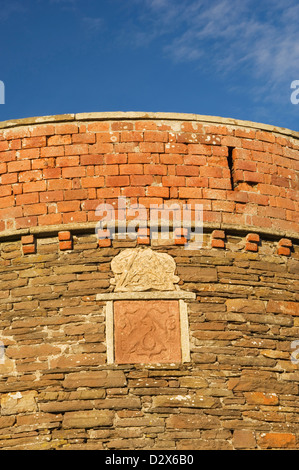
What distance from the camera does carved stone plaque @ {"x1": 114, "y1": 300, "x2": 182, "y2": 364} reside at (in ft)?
Answer: 22.5

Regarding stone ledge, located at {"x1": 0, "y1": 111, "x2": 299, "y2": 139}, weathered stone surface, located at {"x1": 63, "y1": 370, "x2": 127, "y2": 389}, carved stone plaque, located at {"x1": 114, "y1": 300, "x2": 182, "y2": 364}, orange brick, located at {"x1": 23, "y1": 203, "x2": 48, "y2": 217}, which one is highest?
stone ledge, located at {"x1": 0, "y1": 111, "x2": 299, "y2": 139}

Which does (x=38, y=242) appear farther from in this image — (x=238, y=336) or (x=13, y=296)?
(x=238, y=336)

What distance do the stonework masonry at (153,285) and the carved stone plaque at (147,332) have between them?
35 mm

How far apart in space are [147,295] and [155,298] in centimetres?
8

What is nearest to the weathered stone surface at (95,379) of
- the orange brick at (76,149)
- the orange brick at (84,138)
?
the orange brick at (76,149)

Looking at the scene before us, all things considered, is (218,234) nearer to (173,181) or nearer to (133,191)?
(173,181)

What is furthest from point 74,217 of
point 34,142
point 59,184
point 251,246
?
point 251,246

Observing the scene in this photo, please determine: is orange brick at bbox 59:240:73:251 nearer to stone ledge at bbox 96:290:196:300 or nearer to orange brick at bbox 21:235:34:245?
orange brick at bbox 21:235:34:245

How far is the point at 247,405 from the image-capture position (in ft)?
22.3

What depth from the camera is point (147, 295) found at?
23.0 feet

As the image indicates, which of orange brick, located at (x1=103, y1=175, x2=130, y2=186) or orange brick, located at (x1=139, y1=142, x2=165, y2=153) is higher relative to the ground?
orange brick, located at (x1=139, y1=142, x2=165, y2=153)

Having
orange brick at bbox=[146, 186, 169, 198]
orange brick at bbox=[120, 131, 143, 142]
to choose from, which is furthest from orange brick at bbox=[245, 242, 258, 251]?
orange brick at bbox=[120, 131, 143, 142]

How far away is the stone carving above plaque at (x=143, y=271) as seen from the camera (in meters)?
7.09

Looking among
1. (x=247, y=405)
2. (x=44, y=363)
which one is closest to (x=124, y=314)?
(x=44, y=363)
